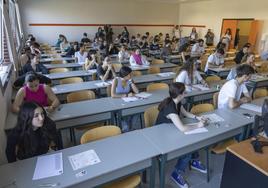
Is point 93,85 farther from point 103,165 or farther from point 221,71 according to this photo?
point 221,71

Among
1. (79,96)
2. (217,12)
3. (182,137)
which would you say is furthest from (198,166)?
(217,12)

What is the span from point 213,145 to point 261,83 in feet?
11.2

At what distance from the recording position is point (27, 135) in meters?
2.00

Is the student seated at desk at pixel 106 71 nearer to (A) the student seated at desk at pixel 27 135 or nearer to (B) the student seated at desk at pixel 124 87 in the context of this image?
(B) the student seated at desk at pixel 124 87

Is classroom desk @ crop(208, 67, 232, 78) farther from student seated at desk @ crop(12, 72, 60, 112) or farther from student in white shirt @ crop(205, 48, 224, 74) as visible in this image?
student seated at desk @ crop(12, 72, 60, 112)

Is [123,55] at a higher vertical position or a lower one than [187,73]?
higher

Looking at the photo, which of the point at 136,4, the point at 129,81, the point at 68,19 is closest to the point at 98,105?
the point at 129,81

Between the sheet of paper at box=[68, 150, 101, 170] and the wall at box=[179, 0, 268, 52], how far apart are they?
1061cm

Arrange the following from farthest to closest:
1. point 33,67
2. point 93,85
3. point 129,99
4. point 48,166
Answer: point 33,67, point 93,85, point 129,99, point 48,166

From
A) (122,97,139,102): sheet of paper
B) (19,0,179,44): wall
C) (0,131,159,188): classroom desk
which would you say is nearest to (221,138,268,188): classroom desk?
(0,131,159,188): classroom desk

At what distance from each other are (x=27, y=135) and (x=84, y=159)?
1.99ft

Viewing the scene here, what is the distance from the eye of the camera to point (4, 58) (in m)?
5.16

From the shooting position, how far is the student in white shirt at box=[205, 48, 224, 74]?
6.42 meters

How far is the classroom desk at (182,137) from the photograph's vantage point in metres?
2.15
